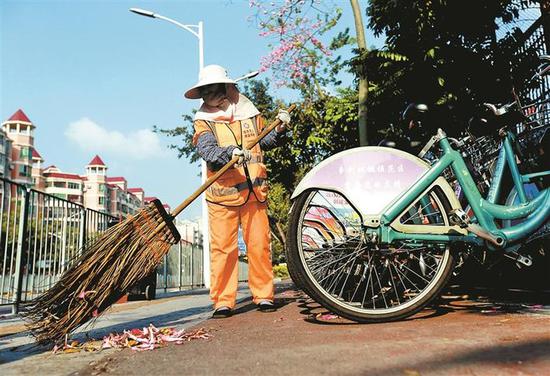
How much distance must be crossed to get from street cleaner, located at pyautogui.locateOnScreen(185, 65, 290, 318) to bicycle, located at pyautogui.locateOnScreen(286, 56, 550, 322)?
85cm

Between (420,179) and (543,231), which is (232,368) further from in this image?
(543,231)

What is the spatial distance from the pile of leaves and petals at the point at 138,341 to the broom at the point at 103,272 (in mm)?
138

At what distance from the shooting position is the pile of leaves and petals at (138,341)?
2.55m

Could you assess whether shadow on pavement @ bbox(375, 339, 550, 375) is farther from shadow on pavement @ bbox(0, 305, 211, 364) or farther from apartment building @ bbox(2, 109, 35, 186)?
apartment building @ bbox(2, 109, 35, 186)

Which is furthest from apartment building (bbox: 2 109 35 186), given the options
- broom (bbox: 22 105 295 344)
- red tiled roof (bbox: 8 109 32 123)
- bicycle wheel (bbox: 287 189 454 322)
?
bicycle wheel (bbox: 287 189 454 322)

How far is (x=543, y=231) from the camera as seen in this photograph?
3117mm

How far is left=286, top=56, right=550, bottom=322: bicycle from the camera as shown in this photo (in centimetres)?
281

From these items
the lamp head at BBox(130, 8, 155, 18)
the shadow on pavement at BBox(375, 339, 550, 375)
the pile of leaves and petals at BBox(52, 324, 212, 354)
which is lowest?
the shadow on pavement at BBox(375, 339, 550, 375)

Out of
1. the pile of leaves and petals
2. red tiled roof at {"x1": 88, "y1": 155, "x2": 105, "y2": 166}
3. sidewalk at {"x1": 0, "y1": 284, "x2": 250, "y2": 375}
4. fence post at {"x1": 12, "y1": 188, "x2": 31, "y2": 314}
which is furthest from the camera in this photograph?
red tiled roof at {"x1": 88, "y1": 155, "x2": 105, "y2": 166}

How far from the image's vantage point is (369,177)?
9.60 ft

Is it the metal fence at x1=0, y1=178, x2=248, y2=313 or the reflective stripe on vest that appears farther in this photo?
the metal fence at x1=0, y1=178, x2=248, y2=313

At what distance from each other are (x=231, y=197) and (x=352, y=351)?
1.98 m

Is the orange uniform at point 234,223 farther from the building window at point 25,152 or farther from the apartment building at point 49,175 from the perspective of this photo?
the building window at point 25,152

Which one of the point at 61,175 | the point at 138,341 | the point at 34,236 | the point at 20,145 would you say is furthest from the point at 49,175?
the point at 138,341
